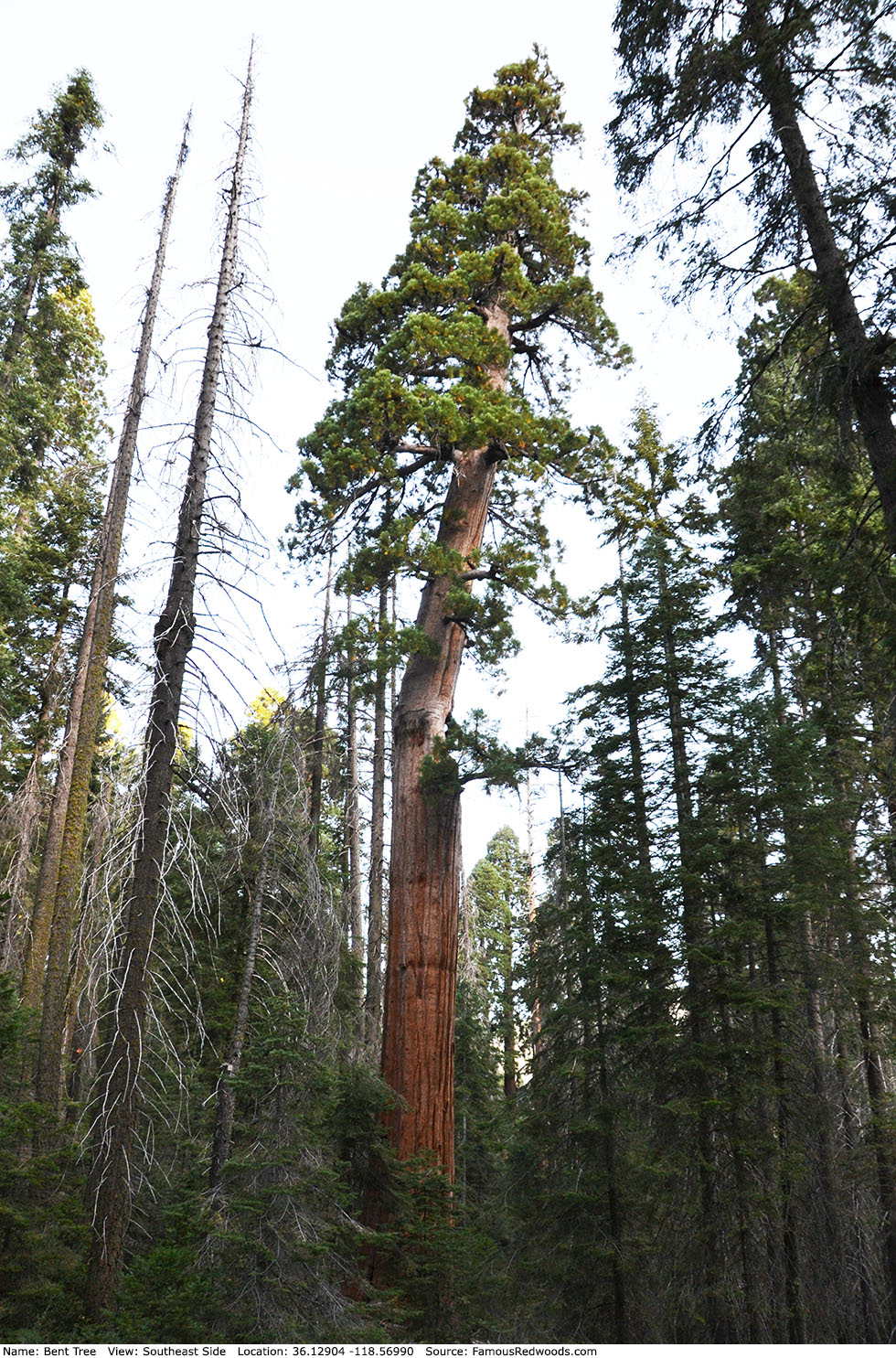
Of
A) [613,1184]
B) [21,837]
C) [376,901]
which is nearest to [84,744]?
[21,837]

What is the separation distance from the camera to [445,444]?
986cm

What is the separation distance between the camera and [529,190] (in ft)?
36.1

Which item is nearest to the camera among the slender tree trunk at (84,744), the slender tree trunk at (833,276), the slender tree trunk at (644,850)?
the slender tree trunk at (833,276)

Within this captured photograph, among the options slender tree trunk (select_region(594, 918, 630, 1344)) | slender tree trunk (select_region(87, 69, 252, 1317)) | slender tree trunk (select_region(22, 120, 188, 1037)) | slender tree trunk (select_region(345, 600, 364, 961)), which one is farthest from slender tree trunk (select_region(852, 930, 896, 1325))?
slender tree trunk (select_region(345, 600, 364, 961))

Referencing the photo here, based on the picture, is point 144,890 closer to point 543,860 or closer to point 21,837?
point 543,860

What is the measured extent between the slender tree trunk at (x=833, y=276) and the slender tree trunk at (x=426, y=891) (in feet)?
14.8

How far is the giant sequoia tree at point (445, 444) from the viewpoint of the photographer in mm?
8711

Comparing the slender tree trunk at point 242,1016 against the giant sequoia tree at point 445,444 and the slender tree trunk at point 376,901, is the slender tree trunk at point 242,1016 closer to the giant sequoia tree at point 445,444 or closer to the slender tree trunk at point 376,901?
the giant sequoia tree at point 445,444

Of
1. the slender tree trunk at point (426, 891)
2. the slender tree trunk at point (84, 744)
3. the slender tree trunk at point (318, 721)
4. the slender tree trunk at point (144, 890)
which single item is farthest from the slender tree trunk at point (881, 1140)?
the slender tree trunk at point (84, 744)

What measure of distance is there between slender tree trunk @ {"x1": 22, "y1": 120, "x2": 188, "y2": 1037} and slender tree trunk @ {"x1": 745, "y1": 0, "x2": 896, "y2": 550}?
18.6ft

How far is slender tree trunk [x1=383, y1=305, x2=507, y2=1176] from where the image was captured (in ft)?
26.9

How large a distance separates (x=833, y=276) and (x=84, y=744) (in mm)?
9166

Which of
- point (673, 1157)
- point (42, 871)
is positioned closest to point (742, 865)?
point (673, 1157)

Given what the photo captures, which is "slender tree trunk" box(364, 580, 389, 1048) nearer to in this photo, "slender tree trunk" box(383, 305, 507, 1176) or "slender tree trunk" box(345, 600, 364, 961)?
"slender tree trunk" box(345, 600, 364, 961)
